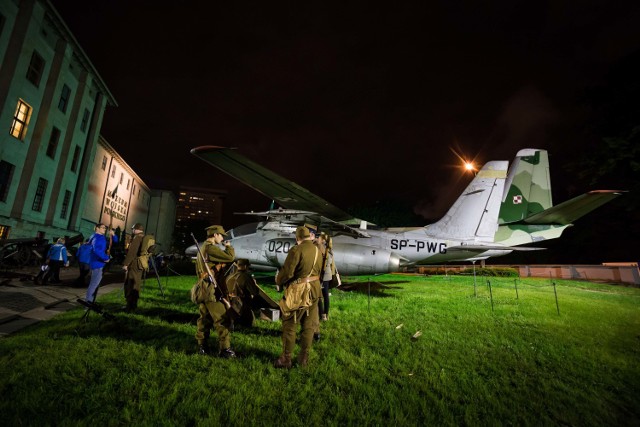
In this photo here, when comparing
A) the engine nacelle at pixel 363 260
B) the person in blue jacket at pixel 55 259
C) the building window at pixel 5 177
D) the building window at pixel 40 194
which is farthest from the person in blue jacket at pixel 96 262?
the building window at pixel 40 194

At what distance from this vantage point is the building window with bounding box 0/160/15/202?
17.5m

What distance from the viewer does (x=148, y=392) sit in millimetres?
3094

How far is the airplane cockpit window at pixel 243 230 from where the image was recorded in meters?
13.0

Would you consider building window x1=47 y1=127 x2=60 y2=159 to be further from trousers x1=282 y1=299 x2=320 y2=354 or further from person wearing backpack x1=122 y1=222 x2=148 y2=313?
trousers x1=282 y1=299 x2=320 y2=354

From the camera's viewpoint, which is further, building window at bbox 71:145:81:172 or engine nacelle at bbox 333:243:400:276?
building window at bbox 71:145:81:172

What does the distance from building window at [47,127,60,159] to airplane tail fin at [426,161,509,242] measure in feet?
96.6

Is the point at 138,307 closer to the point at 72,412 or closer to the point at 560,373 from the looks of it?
the point at 72,412

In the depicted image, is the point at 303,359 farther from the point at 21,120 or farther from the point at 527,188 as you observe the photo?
the point at 21,120

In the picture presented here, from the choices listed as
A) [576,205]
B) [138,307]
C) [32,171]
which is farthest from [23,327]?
[32,171]

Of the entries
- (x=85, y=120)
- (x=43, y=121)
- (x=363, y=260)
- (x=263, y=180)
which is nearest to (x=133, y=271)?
(x=263, y=180)

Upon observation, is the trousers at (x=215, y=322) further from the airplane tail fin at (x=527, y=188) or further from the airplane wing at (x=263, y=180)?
the airplane tail fin at (x=527, y=188)

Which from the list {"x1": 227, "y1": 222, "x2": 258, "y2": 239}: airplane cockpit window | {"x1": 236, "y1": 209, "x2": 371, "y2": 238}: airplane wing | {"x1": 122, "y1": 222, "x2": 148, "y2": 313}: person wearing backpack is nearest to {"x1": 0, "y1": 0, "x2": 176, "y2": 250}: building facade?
{"x1": 227, "y1": 222, "x2": 258, "y2": 239}: airplane cockpit window

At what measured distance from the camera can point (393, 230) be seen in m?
12.7

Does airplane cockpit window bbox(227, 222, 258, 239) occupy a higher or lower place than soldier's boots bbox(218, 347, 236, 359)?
higher
